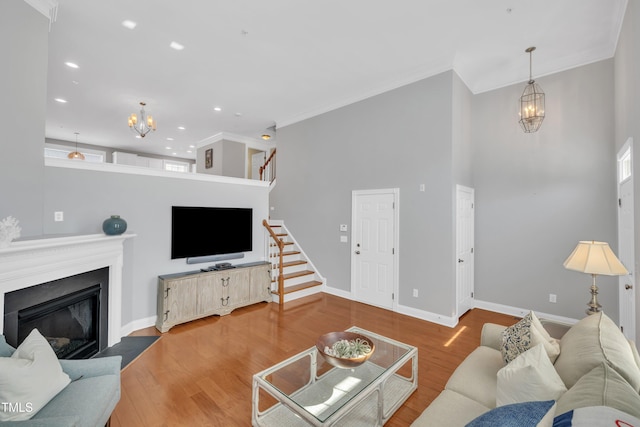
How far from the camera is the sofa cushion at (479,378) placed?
5.70ft

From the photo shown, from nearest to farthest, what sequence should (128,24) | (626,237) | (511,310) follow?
(626,237) < (128,24) < (511,310)

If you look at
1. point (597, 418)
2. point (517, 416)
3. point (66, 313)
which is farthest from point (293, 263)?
point (597, 418)

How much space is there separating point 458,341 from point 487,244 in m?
1.87

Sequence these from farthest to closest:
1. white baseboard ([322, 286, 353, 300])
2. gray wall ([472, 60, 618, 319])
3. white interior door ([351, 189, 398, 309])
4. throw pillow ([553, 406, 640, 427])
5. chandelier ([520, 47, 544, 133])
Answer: white baseboard ([322, 286, 353, 300])
white interior door ([351, 189, 398, 309])
chandelier ([520, 47, 544, 133])
gray wall ([472, 60, 618, 319])
throw pillow ([553, 406, 640, 427])

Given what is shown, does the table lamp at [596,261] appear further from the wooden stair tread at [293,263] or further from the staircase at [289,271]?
the wooden stair tread at [293,263]

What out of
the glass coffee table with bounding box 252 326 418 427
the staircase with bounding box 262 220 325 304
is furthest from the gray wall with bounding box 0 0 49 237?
the staircase with bounding box 262 220 325 304

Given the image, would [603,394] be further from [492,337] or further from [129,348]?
[129,348]

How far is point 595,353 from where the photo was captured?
142 centimetres

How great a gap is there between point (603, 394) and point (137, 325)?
179 inches

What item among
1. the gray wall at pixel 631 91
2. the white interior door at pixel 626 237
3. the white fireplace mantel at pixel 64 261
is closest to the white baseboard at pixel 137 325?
the white fireplace mantel at pixel 64 261

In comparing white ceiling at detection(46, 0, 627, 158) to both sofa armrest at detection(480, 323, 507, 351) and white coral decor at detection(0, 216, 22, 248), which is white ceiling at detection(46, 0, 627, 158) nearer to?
white coral decor at detection(0, 216, 22, 248)

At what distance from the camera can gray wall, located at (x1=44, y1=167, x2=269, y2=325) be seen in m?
3.19

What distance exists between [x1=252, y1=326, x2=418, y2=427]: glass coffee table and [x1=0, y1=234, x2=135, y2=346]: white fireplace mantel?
2.01 m

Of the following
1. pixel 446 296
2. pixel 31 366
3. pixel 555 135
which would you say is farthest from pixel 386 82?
pixel 31 366
